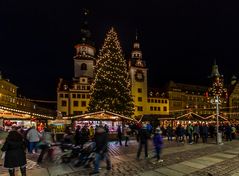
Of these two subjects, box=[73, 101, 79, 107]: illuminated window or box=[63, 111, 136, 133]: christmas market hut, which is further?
box=[73, 101, 79, 107]: illuminated window

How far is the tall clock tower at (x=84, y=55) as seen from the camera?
233 feet

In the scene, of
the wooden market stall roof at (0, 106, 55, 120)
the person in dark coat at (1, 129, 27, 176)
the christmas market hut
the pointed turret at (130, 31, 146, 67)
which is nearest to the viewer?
the person in dark coat at (1, 129, 27, 176)

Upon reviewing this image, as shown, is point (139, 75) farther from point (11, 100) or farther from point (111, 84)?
point (11, 100)

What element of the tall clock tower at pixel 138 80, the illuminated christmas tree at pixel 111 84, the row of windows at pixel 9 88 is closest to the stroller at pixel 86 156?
the illuminated christmas tree at pixel 111 84

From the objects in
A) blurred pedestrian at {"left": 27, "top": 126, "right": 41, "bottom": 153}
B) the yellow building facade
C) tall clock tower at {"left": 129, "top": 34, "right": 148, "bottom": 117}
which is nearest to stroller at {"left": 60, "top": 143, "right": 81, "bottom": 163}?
blurred pedestrian at {"left": 27, "top": 126, "right": 41, "bottom": 153}

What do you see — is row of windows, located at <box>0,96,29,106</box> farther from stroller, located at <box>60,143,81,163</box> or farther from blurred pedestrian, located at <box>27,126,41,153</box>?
stroller, located at <box>60,143,81,163</box>

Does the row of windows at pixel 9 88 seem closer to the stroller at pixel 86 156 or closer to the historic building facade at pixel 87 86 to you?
the historic building facade at pixel 87 86

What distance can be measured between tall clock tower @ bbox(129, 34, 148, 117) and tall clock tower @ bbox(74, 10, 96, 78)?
35.2ft

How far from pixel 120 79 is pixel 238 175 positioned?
113 feet

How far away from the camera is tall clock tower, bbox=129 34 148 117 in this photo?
75.2m

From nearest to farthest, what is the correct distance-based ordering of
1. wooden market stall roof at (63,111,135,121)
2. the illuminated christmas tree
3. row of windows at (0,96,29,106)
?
wooden market stall roof at (63,111,135,121), the illuminated christmas tree, row of windows at (0,96,29,106)

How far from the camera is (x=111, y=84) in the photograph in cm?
4319

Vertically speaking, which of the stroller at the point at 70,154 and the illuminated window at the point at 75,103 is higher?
→ the illuminated window at the point at 75,103

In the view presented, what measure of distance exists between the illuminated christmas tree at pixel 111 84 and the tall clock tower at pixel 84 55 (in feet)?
86.4
